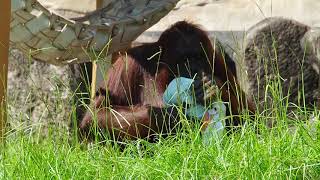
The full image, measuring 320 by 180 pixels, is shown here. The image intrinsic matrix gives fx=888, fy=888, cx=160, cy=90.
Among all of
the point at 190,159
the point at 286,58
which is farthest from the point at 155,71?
the point at 190,159

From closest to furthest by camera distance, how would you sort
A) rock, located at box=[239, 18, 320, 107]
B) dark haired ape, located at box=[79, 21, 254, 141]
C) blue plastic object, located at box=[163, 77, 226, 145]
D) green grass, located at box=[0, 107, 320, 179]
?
1. green grass, located at box=[0, 107, 320, 179]
2. blue plastic object, located at box=[163, 77, 226, 145]
3. dark haired ape, located at box=[79, 21, 254, 141]
4. rock, located at box=[239, 18, 320, 107]

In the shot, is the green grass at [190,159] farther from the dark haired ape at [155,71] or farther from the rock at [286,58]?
the rock at [286,58]

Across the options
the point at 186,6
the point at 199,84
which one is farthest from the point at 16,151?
the point at 186,6

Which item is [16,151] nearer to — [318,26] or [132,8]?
[132,8]

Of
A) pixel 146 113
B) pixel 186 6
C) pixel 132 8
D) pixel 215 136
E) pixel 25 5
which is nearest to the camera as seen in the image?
pixel 215 136

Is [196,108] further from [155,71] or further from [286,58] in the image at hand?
[286,58]

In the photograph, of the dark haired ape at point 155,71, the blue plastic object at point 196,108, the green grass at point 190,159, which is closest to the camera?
the green grass at point 190,159

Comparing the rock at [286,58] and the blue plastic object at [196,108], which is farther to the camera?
the rock at [286,58]

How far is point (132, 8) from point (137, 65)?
27cm

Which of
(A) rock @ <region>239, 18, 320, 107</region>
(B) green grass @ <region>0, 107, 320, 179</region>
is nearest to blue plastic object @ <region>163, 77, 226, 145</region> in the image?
(B) green grass @ <region>0, 107, 320, 179</region>

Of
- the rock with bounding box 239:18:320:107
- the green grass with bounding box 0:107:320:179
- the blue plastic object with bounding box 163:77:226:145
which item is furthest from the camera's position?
the rock with bounding box 239:18:320:107

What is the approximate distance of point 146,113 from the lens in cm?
346

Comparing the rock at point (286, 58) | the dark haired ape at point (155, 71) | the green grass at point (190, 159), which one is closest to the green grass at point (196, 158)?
the green grass at point (190, 159)

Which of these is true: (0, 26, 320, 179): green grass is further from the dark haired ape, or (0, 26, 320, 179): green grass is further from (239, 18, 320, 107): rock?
(239, 18, 320, 107): rock
